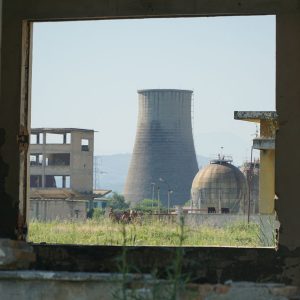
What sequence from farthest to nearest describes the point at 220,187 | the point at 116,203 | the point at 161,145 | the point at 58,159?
the point at 161,145 < the point at 116,203 < the point at 58,159 < the point at 220,187

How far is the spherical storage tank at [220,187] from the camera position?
52.7 m

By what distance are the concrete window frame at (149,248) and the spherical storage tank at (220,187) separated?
45.0 meters

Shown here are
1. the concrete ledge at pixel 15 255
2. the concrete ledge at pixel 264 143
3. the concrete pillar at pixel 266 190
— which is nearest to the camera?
the concrete ledge at pixel 15 255

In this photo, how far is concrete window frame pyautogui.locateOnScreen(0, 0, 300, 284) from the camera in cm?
675

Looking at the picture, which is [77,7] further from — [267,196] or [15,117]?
[267,196]

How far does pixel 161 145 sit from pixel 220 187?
42.9 m

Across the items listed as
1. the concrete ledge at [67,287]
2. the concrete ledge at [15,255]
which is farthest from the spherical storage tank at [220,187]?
the concrete ledge at [67,287]

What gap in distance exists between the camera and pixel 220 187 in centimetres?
5366

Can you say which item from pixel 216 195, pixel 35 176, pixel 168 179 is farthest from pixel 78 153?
pixel 168 179

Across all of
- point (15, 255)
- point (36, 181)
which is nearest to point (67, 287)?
point (15, 255)

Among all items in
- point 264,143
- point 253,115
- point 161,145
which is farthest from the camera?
point 161,145

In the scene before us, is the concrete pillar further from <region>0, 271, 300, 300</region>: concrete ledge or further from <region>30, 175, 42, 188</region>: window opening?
<region>30, 175, 42, 188</region>: window opening

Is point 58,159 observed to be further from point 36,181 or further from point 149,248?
point 149,248

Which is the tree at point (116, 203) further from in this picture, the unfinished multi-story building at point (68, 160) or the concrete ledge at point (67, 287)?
the concrete ledge at point (67, 287)
